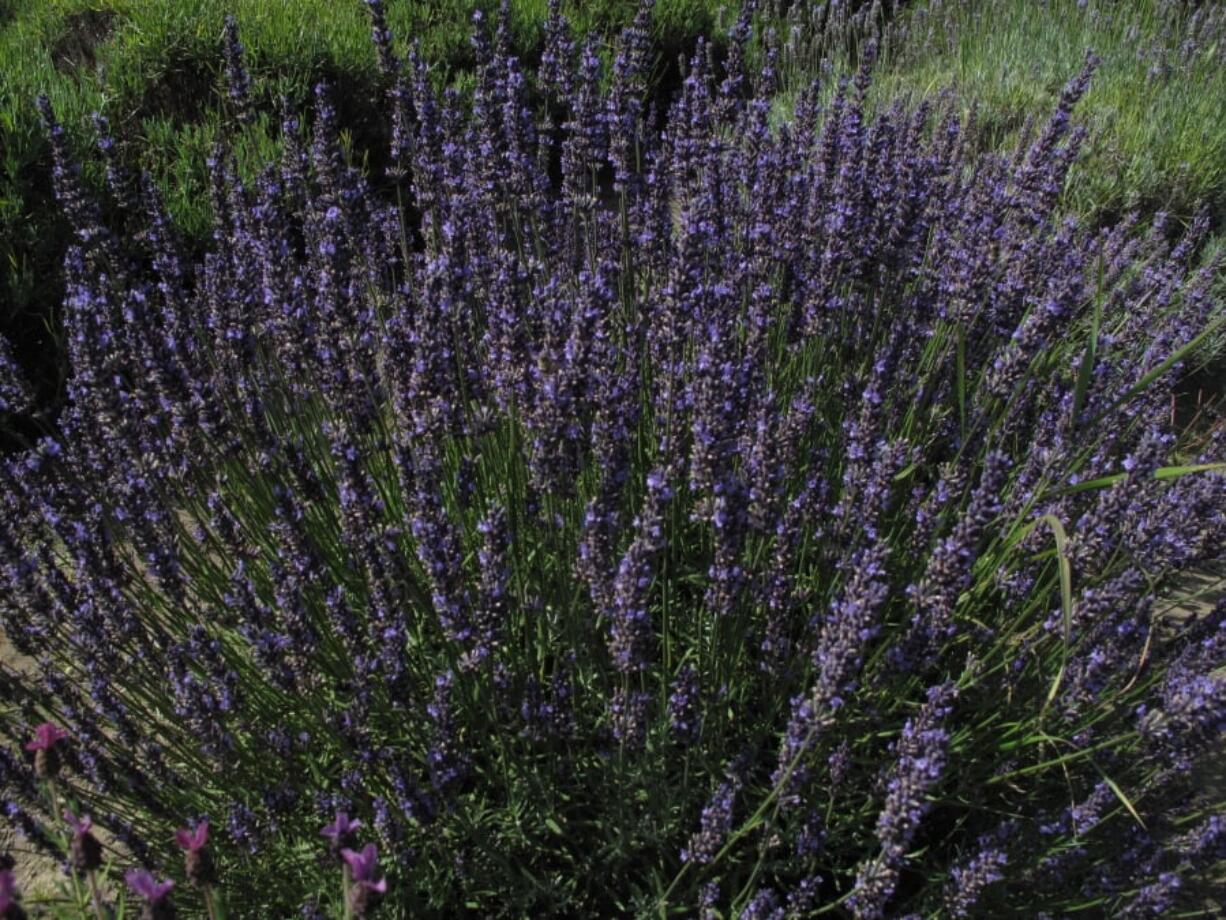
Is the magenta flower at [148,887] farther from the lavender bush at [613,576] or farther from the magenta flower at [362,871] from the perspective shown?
the magenta flower at [362,871]

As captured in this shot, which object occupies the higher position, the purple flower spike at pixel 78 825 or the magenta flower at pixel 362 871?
the magenta flower at pixel 362 871

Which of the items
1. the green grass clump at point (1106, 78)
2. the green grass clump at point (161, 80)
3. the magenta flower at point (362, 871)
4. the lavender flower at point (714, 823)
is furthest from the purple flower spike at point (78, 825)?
the green grass clump at point (1106, 78)

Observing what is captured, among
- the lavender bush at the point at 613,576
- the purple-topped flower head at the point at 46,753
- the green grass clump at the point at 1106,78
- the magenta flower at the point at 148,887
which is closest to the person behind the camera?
the magenta flower at the point at 148,887

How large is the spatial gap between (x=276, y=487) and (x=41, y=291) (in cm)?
324

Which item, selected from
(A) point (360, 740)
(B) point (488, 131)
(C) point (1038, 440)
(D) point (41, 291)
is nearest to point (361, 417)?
(A) point (360, 740)

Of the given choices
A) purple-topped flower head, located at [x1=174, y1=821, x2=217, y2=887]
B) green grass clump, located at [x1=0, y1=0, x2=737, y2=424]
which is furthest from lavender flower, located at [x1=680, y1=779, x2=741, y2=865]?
green grass clump, located at [x1=0, y1=0, x2=737, y2=424]

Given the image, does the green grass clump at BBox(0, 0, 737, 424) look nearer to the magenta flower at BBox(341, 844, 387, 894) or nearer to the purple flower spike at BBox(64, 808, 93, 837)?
the purple flower spike at BBox(64, 808, 93, 837)

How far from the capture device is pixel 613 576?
2.20 metres

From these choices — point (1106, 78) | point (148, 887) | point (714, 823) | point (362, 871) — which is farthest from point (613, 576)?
point (1106, 78)

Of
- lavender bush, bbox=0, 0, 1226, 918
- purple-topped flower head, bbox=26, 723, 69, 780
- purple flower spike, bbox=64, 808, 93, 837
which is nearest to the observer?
purple flower spike, bbox=64, 808, 93, 837

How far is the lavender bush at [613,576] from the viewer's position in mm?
2119

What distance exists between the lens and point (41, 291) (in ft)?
15.6

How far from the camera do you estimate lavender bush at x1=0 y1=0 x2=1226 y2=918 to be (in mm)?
2119

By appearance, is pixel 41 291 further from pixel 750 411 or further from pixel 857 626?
pixel 857 626
